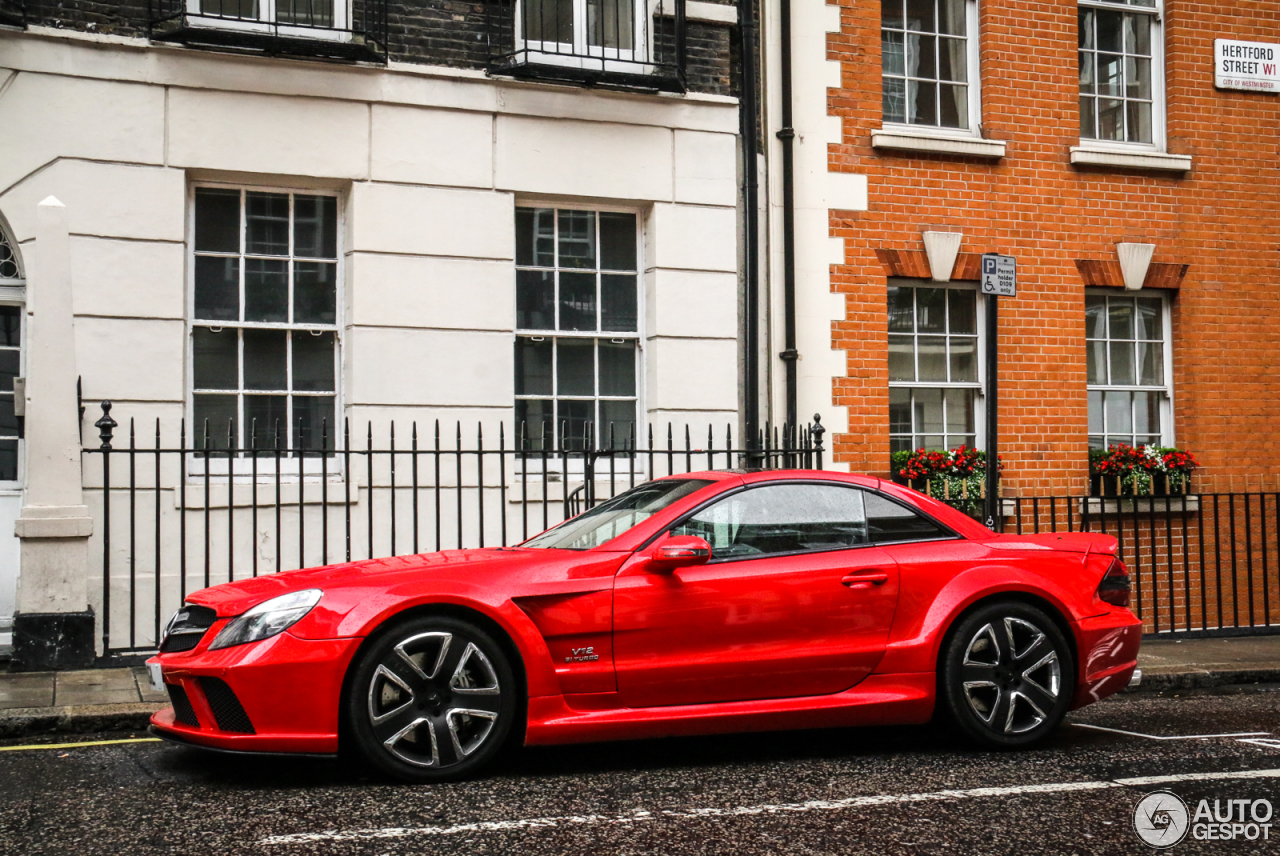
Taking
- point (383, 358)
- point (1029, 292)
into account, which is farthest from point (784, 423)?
point (383, 358)

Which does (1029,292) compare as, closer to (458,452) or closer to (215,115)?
(458,452)

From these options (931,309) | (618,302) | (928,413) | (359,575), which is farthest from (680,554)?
(931,309)

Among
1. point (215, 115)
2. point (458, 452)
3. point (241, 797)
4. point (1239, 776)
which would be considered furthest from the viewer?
point (215, 115)

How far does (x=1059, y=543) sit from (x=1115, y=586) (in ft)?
1.13

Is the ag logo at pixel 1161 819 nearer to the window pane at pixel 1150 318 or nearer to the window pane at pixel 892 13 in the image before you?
the window pane at pixel 1150 318

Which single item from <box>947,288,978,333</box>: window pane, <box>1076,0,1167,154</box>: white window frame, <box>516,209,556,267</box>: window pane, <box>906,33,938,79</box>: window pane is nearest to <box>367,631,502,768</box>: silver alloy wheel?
<box>516,209,556,267</box>: window pane

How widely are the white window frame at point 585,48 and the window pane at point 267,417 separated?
3.50 m

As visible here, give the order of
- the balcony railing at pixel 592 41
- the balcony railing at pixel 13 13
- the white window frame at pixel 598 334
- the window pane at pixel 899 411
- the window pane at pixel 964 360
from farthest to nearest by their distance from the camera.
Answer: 1. the window pane at pixel 964 360
2. the window pane at pixel 899 411
3. the white window frame at pixel 598 334
4. the balcony railing at pixel 592 41
5. the balcony railing at pixel 13 13

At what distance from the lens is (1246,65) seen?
1317 centimetres

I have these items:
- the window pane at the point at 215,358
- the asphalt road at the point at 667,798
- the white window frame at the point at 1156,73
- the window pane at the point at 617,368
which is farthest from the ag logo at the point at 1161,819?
the white window frame at the point at 1156,73

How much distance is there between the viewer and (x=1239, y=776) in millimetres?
5828

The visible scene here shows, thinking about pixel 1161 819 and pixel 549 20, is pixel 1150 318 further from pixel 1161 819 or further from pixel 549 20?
pixel 1161 819

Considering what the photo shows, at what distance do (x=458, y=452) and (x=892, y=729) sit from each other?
379 cm

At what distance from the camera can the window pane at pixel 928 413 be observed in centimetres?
1225
